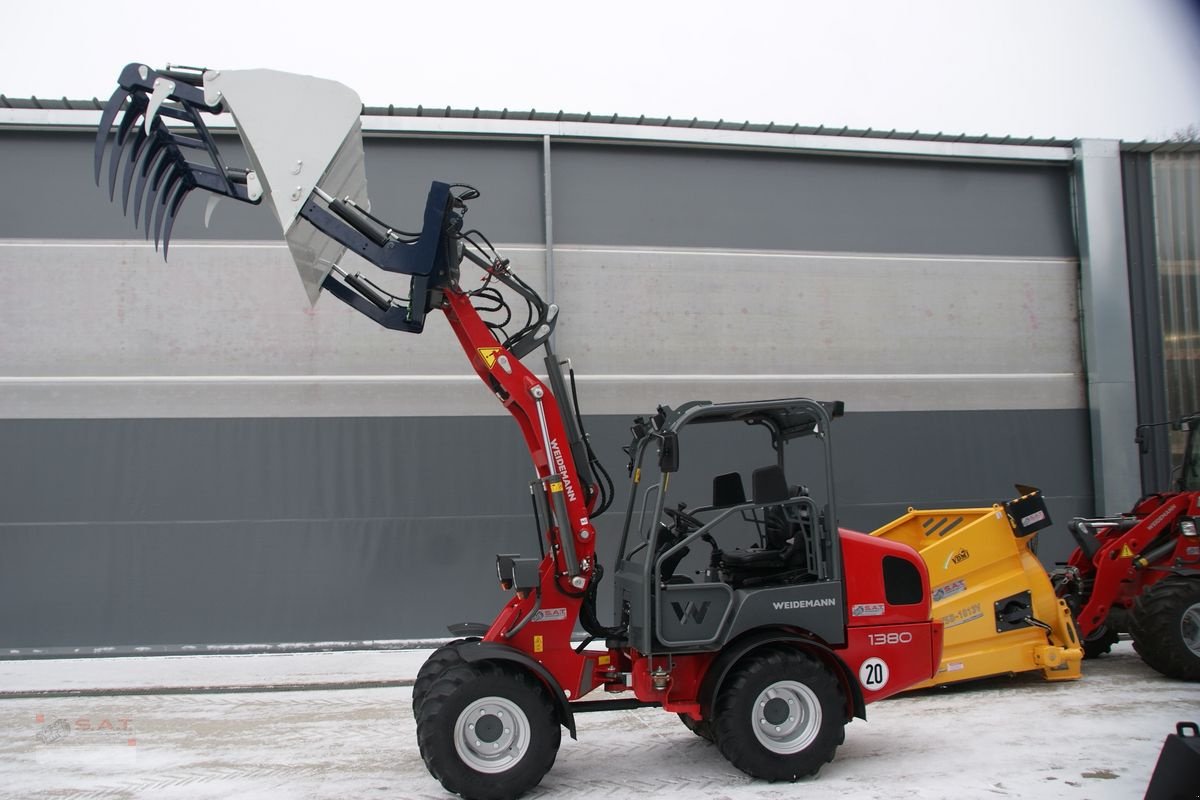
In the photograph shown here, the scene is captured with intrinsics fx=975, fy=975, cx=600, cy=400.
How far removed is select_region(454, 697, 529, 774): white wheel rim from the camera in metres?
5.26

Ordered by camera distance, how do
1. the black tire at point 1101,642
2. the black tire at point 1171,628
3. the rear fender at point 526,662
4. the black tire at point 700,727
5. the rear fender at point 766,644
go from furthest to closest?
the black tire at point 1101,642 < the black tire at point 1171,628 < the black tire at point 700,727 < the rear fender at point 766,644 < the rear fender at point 526,662

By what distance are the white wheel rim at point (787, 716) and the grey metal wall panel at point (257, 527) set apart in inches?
233

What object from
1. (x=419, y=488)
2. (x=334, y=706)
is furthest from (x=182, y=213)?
(x=334, y=706)

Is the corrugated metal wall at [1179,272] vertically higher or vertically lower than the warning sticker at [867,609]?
higher

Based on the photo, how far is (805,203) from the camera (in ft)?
41.3

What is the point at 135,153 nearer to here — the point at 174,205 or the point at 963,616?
the point at 174,205

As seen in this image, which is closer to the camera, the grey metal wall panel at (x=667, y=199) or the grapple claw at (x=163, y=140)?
the grapple claw at (x=163, y=140)

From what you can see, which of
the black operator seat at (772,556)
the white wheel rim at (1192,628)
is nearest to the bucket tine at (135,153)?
the black operator seat at (772,556)

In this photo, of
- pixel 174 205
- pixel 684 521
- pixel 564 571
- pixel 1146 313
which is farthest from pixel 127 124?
pixel 1146 313

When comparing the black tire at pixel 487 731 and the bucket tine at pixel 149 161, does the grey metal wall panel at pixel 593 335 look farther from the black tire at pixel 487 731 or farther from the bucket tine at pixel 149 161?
the black tire at pixel 487 731

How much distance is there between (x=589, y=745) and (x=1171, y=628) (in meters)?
4.95

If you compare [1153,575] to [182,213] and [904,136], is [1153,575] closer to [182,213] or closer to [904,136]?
[904,136]

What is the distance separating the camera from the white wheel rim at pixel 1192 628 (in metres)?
8.00

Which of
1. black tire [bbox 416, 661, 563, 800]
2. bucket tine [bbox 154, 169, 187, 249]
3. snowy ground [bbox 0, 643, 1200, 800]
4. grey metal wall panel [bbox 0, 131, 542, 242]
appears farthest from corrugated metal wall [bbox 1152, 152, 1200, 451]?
bucket tine [bbox 154, 169, 187, 249]
